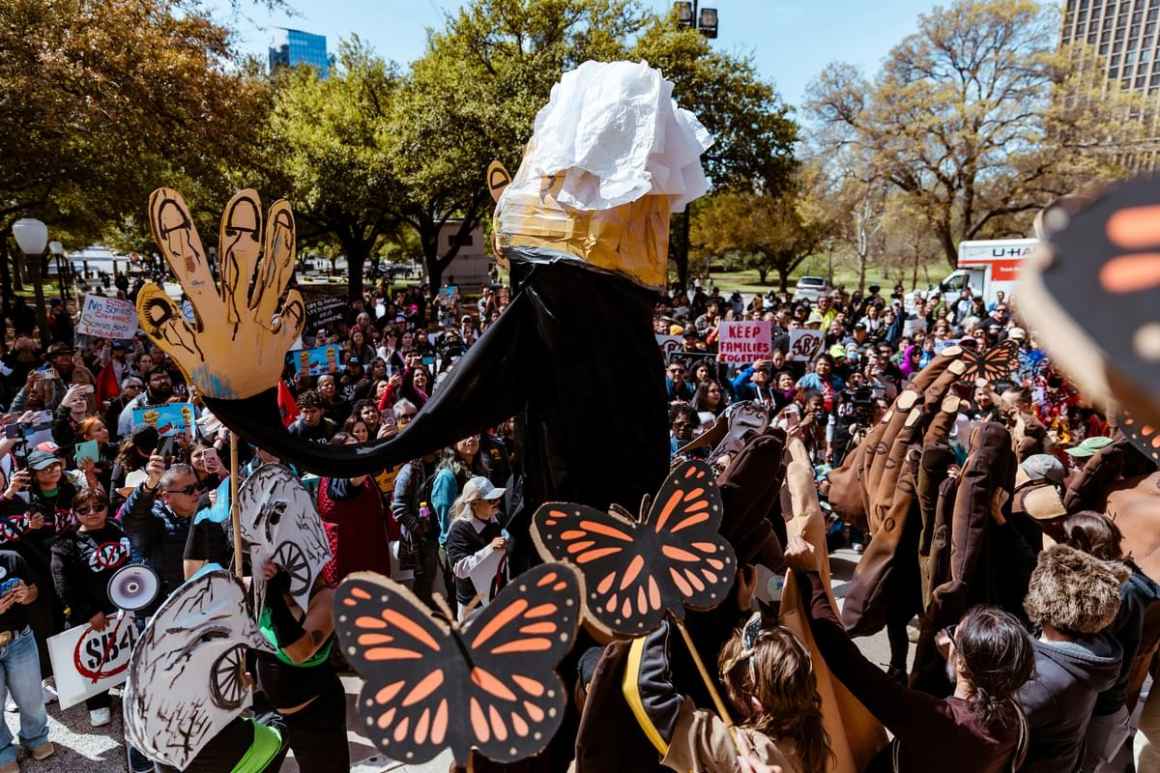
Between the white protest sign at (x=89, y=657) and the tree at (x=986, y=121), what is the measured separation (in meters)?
25.4

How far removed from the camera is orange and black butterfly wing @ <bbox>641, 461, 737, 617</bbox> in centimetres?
166

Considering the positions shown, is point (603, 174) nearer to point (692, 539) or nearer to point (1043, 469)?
point (692, 539)

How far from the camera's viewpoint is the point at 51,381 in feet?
22.5

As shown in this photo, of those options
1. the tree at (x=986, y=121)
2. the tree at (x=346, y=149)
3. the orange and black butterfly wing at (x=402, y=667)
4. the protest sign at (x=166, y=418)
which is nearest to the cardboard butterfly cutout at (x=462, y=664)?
the orange and black butterfly wing at (x=402, y=667)

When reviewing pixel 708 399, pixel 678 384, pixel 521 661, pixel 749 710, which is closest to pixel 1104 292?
pixel 521 661

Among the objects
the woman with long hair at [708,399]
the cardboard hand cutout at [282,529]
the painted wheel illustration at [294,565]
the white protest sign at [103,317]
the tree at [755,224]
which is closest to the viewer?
the cardboard hand cutout at [282,529]

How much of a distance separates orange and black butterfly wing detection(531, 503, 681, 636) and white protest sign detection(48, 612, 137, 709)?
2854 mm

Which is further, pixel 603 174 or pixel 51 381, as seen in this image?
pixel 51 381

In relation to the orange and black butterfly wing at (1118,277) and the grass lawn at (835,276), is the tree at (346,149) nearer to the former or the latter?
the orange and black butterfly wing at (1118,277)

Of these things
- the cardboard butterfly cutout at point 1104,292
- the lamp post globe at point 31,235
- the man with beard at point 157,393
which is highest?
the lamp post globe at point 31,235

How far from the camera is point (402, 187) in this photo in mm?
19078

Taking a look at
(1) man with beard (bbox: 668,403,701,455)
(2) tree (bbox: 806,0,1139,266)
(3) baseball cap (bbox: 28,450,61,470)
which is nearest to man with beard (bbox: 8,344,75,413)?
(3) baseball cap (bbox: 28,450,61,470)

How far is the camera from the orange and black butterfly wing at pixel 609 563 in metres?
1.60

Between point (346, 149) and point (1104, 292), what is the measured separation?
20256mm
